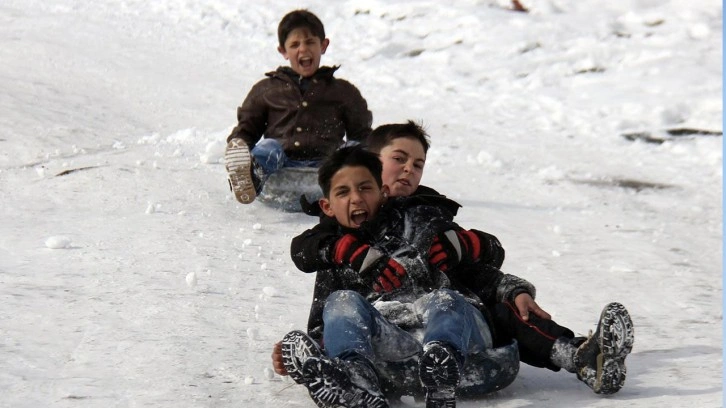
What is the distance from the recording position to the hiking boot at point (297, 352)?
3.52 meters

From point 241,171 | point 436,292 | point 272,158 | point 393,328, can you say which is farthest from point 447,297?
point 272,158

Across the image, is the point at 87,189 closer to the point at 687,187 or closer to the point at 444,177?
the point at 444,177

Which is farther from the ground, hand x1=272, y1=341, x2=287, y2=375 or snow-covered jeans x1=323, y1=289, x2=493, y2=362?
snow-covered jeans x1=323, y1=289, x2=493, y2=362

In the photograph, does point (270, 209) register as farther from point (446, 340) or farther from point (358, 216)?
point (446, 340)

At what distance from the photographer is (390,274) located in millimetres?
3910

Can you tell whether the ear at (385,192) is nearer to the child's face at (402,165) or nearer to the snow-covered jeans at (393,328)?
the child's face at (402,165)

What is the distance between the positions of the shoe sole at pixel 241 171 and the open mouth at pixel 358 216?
2.90 metres

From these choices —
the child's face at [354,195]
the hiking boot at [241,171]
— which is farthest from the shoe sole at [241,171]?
the child's face at [354,195]

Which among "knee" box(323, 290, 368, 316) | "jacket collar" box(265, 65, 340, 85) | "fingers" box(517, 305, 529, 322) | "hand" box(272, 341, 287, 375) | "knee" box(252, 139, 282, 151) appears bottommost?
"hand" box(272, 341, 287, 375)

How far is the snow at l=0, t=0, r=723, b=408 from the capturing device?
412 cm

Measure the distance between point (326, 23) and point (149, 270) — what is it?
1023 cm

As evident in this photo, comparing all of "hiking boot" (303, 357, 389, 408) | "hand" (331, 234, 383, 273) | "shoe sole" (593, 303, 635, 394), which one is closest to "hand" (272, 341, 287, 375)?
"hiking boot" (303, 357, 389, 408)

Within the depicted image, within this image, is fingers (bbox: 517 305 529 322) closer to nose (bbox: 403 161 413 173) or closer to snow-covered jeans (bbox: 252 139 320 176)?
nose (bbox: 403 161 413 173)

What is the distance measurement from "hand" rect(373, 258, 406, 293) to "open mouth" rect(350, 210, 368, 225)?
203 millimetres
